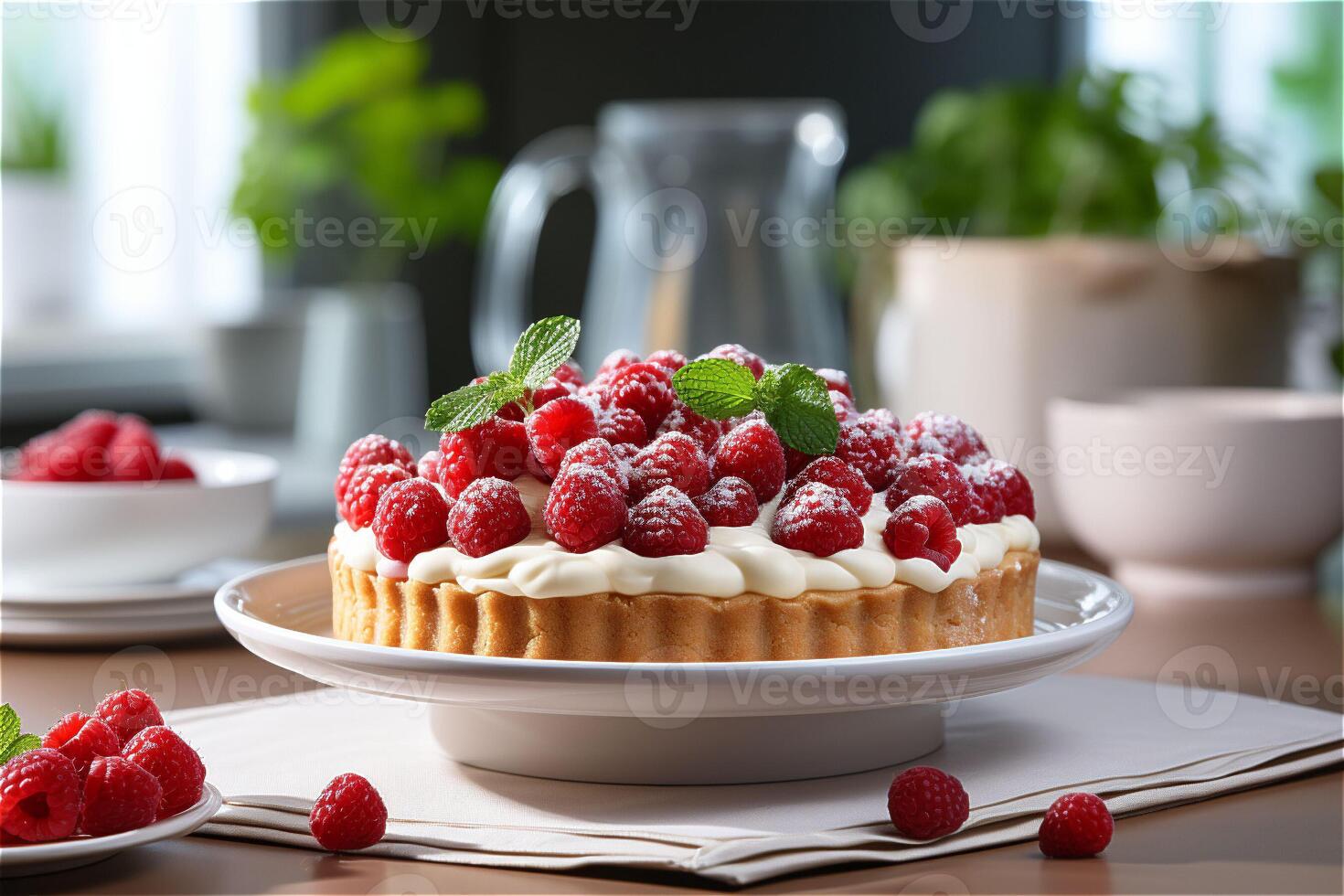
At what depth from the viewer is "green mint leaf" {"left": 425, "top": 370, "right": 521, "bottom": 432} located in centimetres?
115

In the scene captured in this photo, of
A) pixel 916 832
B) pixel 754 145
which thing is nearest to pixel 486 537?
pixel 916 832

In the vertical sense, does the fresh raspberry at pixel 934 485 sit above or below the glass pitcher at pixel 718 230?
below

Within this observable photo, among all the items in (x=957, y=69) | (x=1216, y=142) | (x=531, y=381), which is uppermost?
(x=957, y=69)

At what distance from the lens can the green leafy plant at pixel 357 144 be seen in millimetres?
3480

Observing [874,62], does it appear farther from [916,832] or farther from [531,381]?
[916,832]

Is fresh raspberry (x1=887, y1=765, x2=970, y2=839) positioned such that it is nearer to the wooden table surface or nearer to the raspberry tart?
the wooden table surface

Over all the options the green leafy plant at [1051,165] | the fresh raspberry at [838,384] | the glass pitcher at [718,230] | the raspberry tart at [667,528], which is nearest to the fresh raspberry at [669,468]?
the raspberry tart at [667,528]

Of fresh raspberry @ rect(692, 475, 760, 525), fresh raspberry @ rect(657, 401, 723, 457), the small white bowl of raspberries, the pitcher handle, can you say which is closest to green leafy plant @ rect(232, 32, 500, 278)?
the pitcher handle

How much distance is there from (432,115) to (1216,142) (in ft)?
5.89

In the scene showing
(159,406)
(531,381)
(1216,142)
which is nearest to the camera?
(531,381)

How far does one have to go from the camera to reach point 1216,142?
241cm

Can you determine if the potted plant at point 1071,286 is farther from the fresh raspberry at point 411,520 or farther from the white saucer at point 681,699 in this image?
the fresh raspberry at point 411,520

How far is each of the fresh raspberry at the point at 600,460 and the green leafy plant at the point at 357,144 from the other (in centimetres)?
254

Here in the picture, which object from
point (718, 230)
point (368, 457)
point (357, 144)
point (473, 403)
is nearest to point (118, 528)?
point (368, 457)
